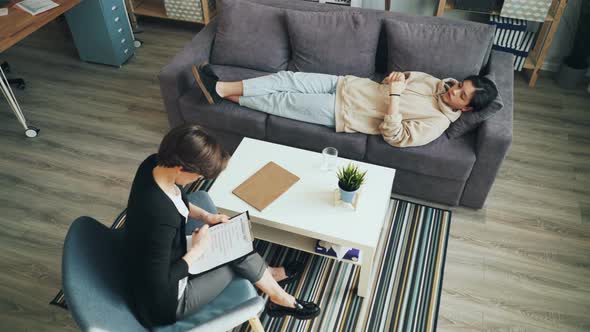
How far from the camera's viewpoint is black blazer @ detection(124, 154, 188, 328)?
1.47 m

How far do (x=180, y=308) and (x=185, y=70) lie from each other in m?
1.59

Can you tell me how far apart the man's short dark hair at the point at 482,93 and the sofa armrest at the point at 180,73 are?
164 centimetres

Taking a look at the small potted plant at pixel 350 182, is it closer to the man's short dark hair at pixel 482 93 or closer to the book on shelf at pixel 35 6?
the man's short dark hair at pixel 482 93

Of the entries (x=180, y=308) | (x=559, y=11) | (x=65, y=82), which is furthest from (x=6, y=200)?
(x=559, y=11)

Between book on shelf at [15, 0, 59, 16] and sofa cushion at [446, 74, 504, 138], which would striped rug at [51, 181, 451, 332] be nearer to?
sofa cushion at [446, 74, 504, 138]

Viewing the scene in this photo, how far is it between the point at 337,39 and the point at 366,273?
1438mm

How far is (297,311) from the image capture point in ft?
6.74

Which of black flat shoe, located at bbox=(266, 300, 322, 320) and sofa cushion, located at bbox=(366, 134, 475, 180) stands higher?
sofa cushion, located at bbox=(366, 134, 475, 180)

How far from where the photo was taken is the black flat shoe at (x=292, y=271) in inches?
88.9

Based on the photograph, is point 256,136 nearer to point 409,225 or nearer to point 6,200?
point 409,225

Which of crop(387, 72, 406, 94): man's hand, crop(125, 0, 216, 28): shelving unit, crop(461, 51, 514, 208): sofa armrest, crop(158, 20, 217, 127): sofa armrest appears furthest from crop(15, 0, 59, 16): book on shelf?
crop(461, 51, 514, 208): sofa armrest

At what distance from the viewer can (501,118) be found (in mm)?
2365

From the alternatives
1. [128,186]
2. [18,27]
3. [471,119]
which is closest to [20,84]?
[18,27]

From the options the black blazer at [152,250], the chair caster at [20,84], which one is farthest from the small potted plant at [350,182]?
the chair caster at [20,84]
